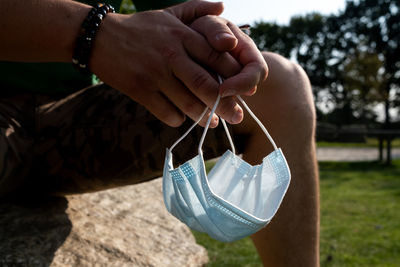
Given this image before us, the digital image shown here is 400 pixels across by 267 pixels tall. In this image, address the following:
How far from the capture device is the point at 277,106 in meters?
1.15

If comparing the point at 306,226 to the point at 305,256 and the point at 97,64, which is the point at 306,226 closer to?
the point at 305,256

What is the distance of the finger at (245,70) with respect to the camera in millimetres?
807

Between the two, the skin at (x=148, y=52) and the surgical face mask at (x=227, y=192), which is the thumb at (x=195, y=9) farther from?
the surgical face mask at (x=227, y=192)

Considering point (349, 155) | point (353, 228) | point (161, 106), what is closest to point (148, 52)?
point (161, 106)

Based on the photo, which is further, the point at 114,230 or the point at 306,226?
the point at 114,230

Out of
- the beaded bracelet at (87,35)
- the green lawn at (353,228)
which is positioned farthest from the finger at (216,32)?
the green lawn at (353,228)

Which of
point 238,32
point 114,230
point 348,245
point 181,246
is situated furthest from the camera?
point 348,245

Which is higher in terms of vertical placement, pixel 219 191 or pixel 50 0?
pixel 50 0

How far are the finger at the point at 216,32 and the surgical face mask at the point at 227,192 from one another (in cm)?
15

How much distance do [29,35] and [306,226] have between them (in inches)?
38.0

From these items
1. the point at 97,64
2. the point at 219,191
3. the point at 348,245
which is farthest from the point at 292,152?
the point at 348,245

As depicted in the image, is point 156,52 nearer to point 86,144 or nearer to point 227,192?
point 227,192

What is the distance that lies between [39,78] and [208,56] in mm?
918

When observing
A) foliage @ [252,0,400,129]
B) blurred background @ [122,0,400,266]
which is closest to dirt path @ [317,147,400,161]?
blurred background @ [122,0,400,266]
